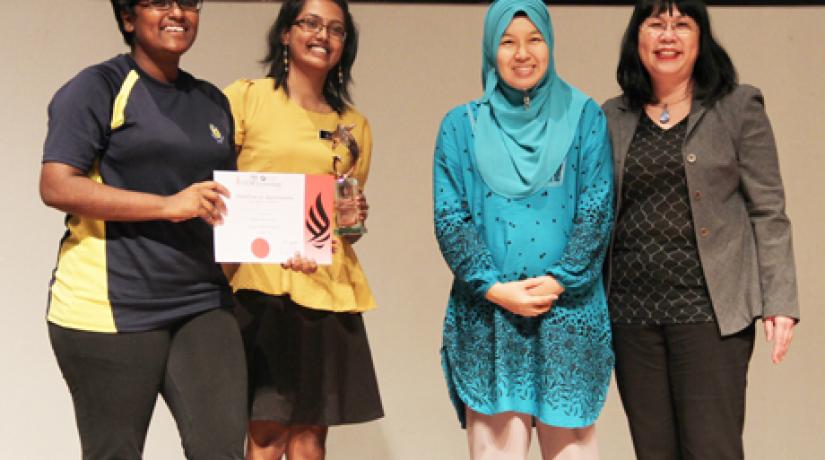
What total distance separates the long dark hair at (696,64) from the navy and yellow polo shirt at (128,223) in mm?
1215

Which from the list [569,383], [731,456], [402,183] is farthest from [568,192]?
[402,183]

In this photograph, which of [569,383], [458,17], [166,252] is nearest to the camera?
[166,252]

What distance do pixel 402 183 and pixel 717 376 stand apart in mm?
1719

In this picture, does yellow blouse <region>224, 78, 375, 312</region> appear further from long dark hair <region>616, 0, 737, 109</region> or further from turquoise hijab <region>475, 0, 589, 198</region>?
long dark hair <region>616, 0, 737, 109</region>

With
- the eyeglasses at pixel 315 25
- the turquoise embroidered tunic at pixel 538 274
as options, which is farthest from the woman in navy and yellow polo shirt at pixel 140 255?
the turquoise embroidered tunic at pixel 538 274

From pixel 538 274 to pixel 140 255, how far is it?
1.00m

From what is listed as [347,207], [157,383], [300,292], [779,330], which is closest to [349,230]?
[347,207]

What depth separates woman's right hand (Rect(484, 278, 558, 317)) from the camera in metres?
2.50

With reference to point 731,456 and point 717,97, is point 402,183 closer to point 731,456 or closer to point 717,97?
point 717,97

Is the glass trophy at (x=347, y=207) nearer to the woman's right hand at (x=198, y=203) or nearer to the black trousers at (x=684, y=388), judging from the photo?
the woman's right hand at (x=198, y=203)

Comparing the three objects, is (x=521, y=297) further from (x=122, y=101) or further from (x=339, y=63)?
(x=122, y=101)

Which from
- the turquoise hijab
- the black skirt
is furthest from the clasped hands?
the black skirt

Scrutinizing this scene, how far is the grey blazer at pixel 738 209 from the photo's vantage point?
257cm

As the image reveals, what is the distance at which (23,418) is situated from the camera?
372 centimetres
